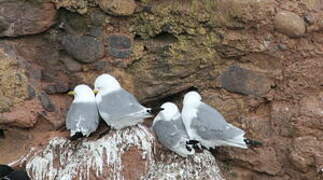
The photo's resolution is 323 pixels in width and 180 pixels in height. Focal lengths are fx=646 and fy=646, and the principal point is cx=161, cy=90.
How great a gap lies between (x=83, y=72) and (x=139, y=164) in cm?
90

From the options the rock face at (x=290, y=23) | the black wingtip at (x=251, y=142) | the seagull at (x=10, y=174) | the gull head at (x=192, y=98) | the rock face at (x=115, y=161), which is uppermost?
the rock face at (x=290, y=23)

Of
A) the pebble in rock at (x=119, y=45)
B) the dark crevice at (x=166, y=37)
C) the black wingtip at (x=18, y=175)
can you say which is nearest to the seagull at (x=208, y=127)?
the dark crevice at (x=166, y=37)

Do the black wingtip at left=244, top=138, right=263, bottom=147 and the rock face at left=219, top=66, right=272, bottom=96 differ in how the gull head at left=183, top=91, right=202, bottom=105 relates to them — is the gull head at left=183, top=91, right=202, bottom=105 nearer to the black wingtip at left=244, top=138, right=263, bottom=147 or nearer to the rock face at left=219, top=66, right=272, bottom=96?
the rock face at left=219, top=66, right=272, bottom=96

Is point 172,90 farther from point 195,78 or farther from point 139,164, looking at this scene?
point 139,164

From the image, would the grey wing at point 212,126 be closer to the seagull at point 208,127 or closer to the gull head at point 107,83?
the seagull at point 208,127

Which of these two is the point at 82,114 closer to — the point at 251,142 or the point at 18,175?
the point at 18,175

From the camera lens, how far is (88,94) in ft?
15.2

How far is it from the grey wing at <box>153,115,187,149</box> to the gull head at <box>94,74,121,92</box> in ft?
1.34

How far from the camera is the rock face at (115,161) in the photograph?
442 centimetres

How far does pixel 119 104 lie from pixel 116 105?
0.07 feet

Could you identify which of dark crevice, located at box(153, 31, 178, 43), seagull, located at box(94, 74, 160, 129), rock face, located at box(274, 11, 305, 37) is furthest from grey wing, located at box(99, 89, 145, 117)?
rock face, located at box(274, 11, 305, 37)

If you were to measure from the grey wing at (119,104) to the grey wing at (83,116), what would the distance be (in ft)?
0.24

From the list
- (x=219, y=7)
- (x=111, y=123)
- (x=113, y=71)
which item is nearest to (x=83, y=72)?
(x=113, y=71)

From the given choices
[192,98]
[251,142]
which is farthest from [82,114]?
[251,142]
